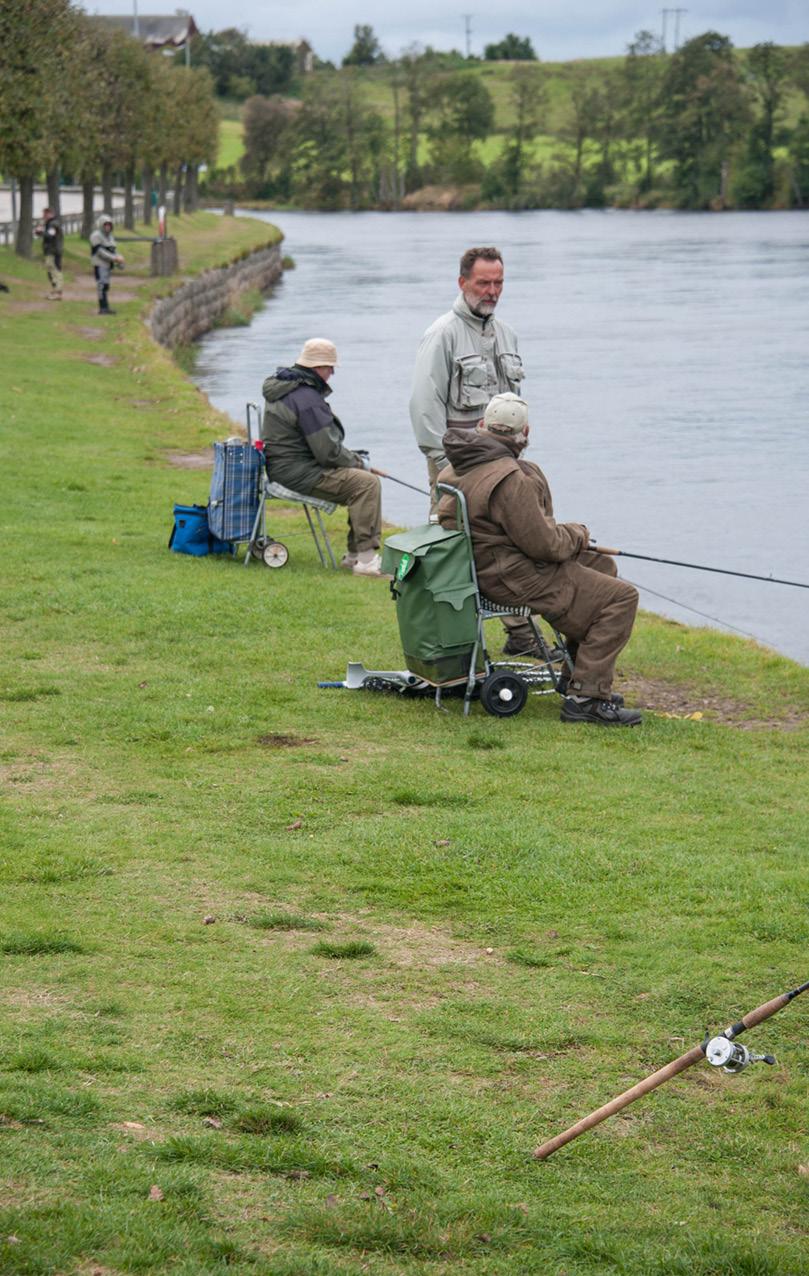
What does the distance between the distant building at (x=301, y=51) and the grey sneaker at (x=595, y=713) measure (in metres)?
→ 175

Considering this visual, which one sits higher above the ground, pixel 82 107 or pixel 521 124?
pixel 521 124

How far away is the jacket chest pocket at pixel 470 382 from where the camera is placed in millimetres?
9195

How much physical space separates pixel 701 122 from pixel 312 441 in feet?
383

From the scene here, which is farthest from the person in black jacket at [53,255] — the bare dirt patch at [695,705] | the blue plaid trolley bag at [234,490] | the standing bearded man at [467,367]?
the bare dirt patch at [695,705]

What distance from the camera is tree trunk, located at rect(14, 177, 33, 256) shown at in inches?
1554

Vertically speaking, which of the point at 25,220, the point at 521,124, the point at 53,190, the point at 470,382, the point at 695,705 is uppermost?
the point at 521,124

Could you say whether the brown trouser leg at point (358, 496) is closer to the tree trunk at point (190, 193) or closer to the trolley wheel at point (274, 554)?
the trolley wheel at point (274, 554)

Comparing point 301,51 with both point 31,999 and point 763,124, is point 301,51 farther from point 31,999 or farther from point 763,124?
point 31,999

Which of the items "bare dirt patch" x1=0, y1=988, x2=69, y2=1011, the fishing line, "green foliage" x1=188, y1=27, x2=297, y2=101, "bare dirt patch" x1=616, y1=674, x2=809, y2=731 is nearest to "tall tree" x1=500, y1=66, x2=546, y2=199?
"green foliage" x1=188, y1=27, x2=297, y2=101

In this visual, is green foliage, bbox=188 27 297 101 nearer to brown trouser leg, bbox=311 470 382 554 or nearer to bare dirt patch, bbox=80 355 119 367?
bare dirt patch, bbox=80 355 119 367

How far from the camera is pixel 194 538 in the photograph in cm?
1183

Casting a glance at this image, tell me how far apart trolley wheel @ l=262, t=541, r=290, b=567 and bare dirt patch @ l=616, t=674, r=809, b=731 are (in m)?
2.94

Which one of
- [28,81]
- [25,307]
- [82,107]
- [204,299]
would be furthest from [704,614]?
[82,107]

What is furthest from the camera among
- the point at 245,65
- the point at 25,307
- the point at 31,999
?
the point at 245,65
